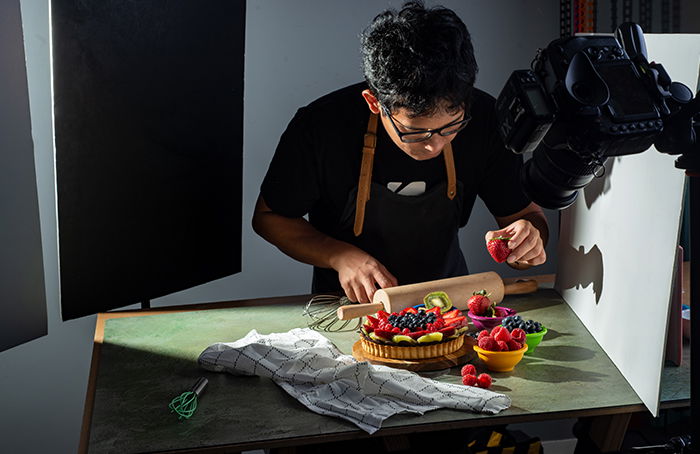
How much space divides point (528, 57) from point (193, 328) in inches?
72.0

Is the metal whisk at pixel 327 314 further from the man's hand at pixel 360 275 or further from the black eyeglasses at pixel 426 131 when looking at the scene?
the black eyeglasses at pixel 426 131

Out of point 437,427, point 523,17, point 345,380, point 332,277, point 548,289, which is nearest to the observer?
point 437,427

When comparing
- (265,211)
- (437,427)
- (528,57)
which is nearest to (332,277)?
(265,211)

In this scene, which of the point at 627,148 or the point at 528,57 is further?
the point at 528,57

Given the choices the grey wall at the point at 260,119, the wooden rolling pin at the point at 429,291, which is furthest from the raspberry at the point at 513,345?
the grey wall at the point at 260,119

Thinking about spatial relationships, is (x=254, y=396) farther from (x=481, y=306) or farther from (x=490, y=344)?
(x=481, y=306)

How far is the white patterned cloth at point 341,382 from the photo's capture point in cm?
155

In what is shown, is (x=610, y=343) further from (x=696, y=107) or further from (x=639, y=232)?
(x=696, y=107)

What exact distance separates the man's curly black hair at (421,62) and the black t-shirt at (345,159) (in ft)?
1.13

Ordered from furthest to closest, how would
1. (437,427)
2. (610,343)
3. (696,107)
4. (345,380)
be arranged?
(610,343)
(345,380)
(437,427)
(696,107)

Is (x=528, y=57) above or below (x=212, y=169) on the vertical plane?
above

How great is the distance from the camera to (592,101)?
1.06m

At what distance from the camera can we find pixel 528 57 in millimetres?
3268

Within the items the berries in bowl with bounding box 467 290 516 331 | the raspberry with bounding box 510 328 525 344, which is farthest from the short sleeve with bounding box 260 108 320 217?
the raspberry with bounding box 510 328 525 344
